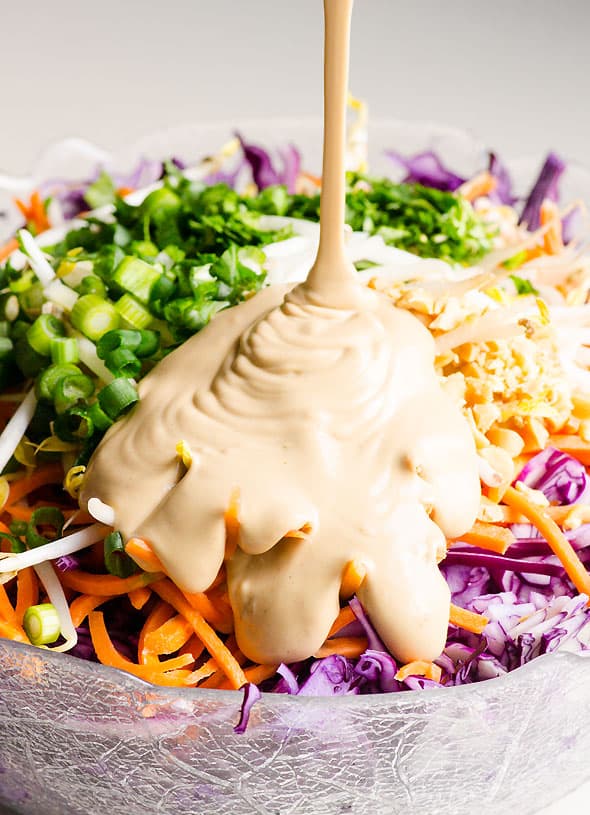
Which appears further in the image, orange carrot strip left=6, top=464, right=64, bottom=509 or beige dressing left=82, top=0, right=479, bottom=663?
orange carrot strip left=6, top=464, right=64, bottom=509

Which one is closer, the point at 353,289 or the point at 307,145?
the point at 353,289

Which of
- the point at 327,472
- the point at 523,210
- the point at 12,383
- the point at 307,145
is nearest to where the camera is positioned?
the point at 327,472

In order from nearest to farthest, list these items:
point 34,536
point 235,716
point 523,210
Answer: point 235,716 < point 34,536 < point 523,210

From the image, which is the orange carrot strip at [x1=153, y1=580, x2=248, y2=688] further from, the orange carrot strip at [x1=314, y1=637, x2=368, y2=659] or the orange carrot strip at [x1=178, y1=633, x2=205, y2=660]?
the orange carrot strip at [x1=314, y1=637, x2=368, y2=659]

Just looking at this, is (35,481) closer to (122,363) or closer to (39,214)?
(122,363)

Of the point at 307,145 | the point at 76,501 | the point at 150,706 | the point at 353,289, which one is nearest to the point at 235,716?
the point at 150,706

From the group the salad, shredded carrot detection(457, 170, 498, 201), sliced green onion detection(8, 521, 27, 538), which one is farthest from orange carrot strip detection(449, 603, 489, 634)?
shredded carrot detection(457, 170, 498, 201)

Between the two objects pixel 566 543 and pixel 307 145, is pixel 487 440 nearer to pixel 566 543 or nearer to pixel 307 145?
pixel 566 543
